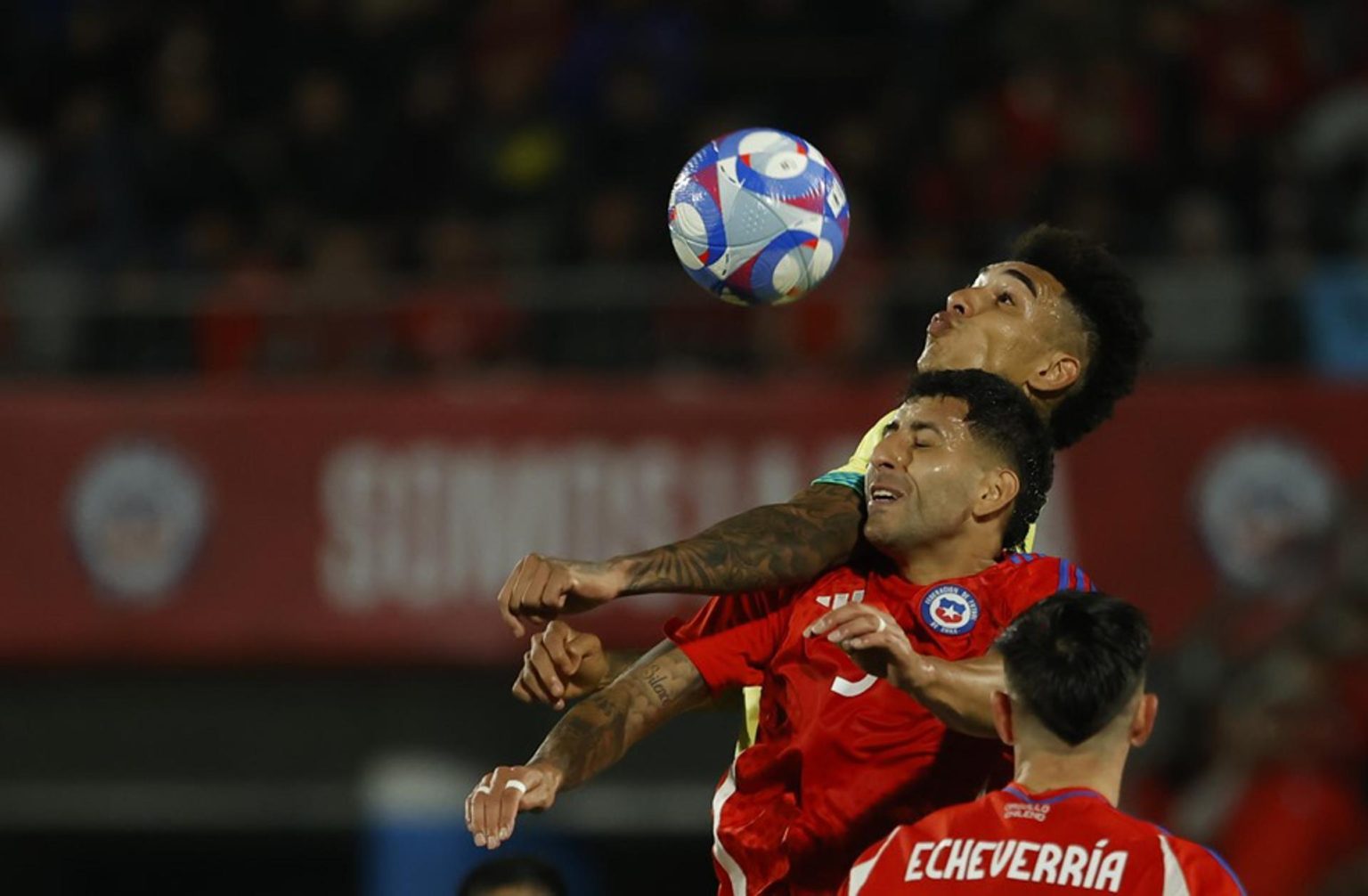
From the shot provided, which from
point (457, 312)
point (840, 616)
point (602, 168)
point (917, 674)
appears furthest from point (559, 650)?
point (602, 168)

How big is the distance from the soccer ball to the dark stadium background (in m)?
5.13

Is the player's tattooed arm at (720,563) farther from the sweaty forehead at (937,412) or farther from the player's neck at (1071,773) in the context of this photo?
the player's neck at (1071,773)

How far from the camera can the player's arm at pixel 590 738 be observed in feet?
14.5

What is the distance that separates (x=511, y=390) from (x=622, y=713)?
22.1 feet

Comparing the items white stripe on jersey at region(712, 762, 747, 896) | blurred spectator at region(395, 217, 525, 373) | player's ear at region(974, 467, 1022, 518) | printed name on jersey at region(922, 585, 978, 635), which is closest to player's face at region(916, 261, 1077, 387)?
player's ear at region(974, 467, 1022, 518)

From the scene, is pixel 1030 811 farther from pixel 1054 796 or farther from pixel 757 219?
pixel 757 219

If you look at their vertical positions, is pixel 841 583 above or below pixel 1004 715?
above

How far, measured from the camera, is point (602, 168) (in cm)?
1225

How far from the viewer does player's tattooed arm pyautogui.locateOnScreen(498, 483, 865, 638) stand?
4.43 metres

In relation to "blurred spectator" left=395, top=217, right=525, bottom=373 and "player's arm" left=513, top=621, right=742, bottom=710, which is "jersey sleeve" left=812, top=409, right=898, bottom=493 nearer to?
"player's arm" left=513, top=621, right=742, bottom=710

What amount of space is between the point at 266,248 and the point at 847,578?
7.46 m

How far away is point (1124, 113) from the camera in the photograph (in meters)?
12.3

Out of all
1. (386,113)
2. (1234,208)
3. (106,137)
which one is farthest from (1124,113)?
(106,137)

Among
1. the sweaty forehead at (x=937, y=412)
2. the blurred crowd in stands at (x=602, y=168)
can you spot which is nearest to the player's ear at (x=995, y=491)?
the sweaty forehead at (x=937, y=412)
